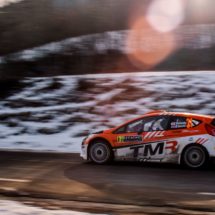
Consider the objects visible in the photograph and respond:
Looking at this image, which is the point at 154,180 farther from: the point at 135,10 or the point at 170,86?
the point at 135,10

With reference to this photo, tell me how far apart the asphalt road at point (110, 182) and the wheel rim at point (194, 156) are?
23cm

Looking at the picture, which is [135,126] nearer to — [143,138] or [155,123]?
[143,138]

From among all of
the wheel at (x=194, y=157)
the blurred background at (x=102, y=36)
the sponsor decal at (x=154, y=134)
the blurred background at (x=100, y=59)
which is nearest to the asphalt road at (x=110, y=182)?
the wheel at (x=194, y=157)

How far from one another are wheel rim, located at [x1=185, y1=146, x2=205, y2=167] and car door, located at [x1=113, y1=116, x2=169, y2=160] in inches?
24.1

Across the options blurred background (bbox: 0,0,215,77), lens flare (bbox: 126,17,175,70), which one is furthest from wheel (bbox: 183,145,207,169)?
lens flare (bbox: 126,17,175,70)

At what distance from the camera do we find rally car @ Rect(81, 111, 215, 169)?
291 inches

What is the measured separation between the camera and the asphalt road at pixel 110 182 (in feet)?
17.4

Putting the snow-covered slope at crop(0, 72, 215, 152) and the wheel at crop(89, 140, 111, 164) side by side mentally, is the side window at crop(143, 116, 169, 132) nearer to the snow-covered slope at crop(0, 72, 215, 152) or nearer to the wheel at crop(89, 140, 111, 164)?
the wheel at crop(89, 140, 111, 164)

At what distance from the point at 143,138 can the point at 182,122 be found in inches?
40.9

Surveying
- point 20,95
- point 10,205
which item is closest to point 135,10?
point 20,95

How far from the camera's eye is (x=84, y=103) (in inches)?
697

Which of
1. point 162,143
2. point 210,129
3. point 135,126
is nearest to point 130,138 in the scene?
point 135,126

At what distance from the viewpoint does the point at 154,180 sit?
655 centimetres

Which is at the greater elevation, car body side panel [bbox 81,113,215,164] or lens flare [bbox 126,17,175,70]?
lens flare [bbox 126,17,175,70]
